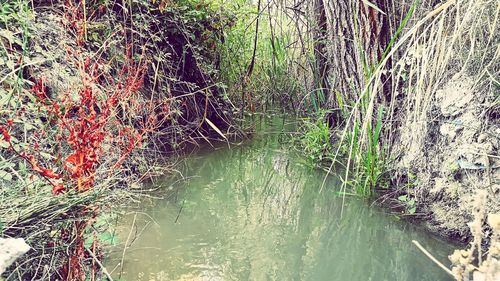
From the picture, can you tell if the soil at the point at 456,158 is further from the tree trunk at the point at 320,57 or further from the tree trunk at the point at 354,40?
the tree trunk at the point at 320,57

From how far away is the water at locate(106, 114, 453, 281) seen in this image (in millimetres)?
2217

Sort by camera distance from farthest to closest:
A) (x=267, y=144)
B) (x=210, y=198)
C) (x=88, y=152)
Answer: (x=267, y=144) → (x=210, y=198) → (x=88, y=152)

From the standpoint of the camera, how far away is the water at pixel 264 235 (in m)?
2.22

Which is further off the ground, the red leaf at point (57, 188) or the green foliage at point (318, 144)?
the red leaf at point (57, 188)

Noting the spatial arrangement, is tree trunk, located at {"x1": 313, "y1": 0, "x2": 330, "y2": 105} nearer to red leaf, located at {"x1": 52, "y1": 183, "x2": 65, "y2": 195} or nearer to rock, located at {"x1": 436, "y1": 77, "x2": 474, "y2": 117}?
rock, located at {"x1": 436, "y1": 77, "x2": 474, "y2": 117}

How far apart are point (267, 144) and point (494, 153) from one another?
1.93 meters

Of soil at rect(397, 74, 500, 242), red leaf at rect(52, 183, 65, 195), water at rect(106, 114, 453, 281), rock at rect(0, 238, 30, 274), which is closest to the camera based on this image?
rock at rect(0, 238, 30, 274)

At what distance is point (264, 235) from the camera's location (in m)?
2.53

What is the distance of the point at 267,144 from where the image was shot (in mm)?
3986

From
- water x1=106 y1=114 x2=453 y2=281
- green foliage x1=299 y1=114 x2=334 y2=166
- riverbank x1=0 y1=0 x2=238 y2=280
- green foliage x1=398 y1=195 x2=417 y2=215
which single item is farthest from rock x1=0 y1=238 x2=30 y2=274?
green foliage x1=299 y1=114 x2=334 y2=166

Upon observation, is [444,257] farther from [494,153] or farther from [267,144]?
[267,144]

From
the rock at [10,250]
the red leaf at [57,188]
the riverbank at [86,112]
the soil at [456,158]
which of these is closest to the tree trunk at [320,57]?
the riverbank at [86,112]

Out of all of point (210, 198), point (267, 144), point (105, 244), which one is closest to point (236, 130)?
point (267, 144)

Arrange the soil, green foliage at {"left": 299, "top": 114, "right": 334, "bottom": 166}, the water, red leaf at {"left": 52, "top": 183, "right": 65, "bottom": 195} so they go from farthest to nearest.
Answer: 1. green foliage at {"left": 299, "top": 114, "right": 334, "bottom": 166}
2. the soil
3. the water
4. red leaf at {"left": 52, "top": 183, "right": 65, "bottom": 195}
